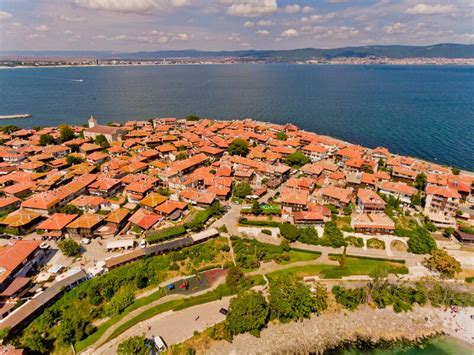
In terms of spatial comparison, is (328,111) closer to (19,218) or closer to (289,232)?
(289,232)

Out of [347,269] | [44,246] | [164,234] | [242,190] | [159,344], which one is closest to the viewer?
[159,344]

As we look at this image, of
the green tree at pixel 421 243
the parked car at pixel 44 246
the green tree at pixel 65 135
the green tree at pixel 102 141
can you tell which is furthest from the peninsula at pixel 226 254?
the green tree at pixel 65 135

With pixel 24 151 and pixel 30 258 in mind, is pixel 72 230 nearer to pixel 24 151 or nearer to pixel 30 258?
pixel 30 258

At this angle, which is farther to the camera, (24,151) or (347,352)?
(24,151)

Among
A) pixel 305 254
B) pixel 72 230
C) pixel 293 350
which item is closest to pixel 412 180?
pixel 305 254

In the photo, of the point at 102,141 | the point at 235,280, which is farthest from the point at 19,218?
the point at 102,141

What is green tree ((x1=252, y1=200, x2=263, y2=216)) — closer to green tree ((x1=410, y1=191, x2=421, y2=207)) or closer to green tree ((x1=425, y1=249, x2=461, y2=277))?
green tree ((x1=425, y1=249, x2=461, y2=277))

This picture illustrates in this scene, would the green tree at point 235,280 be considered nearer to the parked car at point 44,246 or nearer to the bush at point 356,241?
the bush at point 356,241
